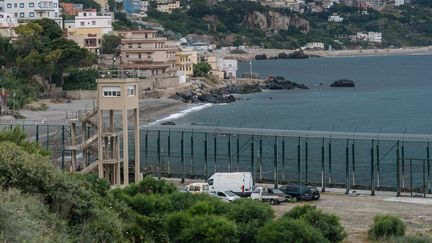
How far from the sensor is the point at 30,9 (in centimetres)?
9562

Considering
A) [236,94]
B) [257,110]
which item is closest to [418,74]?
[236,94]

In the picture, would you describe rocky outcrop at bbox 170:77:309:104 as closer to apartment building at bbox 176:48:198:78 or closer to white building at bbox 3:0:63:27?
apartment building at bbox 176:48:198:78

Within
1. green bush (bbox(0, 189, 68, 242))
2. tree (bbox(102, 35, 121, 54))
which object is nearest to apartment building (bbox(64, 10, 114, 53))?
tree (bbox(102, 35, 121, 54))

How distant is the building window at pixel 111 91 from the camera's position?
33781mm

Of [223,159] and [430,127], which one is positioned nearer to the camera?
[223,159]

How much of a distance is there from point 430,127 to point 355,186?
96.1ft

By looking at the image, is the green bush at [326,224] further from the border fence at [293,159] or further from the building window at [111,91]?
the building window at [111,91]

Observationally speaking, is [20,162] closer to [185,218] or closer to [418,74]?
[185,218]

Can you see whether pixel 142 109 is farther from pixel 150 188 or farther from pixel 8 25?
pixel 150 188

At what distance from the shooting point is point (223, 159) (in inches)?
1842

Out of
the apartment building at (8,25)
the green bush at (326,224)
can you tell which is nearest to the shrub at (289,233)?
the green bush at (326,224)

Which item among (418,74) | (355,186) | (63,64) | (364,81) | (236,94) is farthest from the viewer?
(418,74)

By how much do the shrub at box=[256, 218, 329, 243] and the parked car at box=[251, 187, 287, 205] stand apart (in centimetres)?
896

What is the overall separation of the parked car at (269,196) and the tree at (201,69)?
6514 cm
